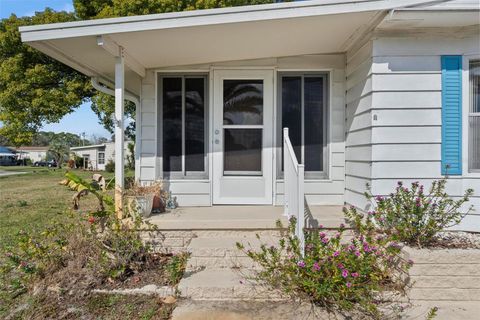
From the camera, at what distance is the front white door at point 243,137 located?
4.53m

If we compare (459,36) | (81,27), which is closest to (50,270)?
(81,27)

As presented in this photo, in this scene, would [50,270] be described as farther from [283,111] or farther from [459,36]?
[459,36]

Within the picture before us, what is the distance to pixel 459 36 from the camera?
3541 mm

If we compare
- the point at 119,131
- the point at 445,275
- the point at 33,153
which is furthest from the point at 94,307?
the point at 33,153

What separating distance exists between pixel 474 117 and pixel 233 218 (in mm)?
2721

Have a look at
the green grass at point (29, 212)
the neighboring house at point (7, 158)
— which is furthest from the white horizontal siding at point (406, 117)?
the neighboring house at point (7, 158)

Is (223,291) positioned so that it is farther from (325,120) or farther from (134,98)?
(134,98)

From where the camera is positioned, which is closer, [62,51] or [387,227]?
[387,227]

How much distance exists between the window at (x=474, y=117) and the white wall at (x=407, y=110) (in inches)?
8.7

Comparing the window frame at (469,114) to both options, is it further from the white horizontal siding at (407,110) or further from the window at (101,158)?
the window at (101,158)

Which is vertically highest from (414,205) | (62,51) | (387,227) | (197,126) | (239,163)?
(62,51)

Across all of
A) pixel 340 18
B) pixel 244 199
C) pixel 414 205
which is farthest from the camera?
pixel 244 199

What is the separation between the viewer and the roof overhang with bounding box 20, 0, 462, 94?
3.28 m

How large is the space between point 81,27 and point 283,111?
2.55m
